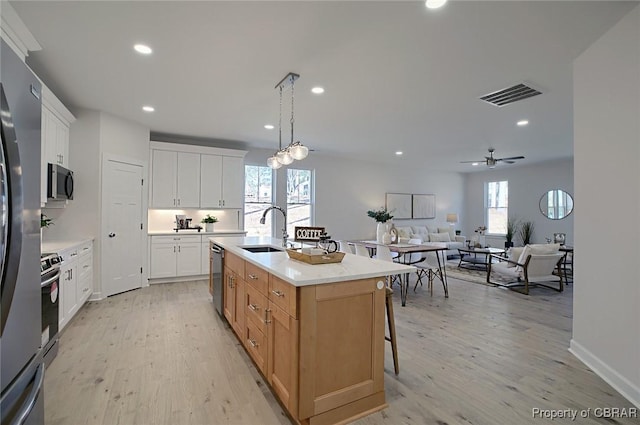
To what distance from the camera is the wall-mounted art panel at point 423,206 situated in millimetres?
9492

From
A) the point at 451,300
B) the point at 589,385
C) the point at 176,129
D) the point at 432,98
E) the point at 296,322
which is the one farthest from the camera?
the point at 176,129

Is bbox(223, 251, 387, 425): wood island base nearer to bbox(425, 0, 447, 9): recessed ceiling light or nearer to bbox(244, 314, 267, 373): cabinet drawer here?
bbox(244, 314, 267, 373): cabinet drawer

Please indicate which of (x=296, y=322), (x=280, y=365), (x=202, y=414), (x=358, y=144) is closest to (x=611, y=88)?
(x=296, y=322)

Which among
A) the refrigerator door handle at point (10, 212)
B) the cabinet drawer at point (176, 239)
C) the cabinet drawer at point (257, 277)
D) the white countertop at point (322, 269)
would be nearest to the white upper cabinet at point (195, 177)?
the cabinet drawer at point (176, 239)

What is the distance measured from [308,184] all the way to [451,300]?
4.32 m

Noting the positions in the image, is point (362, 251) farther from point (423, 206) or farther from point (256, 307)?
point (423, 206)

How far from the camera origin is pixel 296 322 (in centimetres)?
177

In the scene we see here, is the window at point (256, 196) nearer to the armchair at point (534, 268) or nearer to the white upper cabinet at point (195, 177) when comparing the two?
the white upper cabinet at point (195, 177)

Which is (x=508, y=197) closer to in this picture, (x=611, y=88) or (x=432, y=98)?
(x=432, y=98)

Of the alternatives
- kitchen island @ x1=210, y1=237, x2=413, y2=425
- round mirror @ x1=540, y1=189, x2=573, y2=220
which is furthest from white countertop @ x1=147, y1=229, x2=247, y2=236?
round mirror @ x1=540, y1=189, x2=573, y2=220

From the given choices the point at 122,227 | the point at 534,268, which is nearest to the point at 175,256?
the point at 122,227

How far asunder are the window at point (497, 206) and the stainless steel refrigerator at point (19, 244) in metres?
10.5

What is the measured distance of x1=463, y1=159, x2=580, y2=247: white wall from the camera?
796 centimetres

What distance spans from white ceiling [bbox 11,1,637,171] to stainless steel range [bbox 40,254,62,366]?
6.01ft
